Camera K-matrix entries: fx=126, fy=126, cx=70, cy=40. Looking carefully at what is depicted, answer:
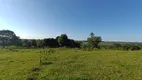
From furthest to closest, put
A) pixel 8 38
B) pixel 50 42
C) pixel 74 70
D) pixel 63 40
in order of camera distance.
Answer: pixel 8 38 < pixel 50 42 < pixel 63 40 < pixel 74 70

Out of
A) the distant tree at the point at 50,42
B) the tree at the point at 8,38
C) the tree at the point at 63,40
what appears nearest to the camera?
the distant tree at the point at 50,42

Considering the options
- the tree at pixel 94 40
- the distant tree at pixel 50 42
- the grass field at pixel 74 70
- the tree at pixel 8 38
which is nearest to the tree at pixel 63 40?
the distant tree at pixel 50 42

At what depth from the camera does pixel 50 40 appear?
58125 millimetres

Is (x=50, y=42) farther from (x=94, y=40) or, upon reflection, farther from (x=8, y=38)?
(x=8, y=38)

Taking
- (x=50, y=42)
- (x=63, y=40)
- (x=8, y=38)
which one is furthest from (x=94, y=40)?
(x=8, y=38)

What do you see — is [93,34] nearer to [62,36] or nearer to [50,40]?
[62,36]

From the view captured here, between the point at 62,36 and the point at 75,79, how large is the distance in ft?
167

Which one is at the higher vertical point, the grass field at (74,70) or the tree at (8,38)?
the tree at (8,38)

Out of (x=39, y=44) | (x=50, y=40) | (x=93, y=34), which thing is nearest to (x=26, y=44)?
(x=39, y=44)

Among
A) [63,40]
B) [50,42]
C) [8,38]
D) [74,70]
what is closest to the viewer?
[74,70]

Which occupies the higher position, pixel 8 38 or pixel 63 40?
pixel 8 38

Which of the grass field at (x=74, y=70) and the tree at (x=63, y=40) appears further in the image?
the tree at (x=63, y=40)

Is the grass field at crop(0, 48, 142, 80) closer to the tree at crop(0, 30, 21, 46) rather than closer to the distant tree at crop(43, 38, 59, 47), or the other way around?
the distant tree at crop(43, 38, 59, 47)

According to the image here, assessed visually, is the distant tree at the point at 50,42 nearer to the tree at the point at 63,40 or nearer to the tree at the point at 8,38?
the tree at the point at 63,40
